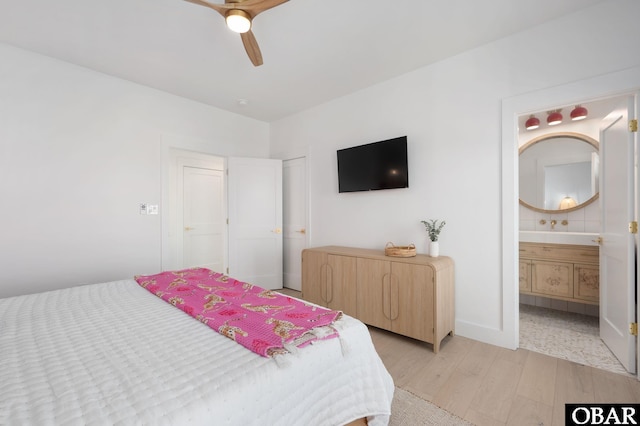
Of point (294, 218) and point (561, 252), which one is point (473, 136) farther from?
point (294, 218)

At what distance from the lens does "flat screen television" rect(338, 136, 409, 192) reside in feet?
9.48

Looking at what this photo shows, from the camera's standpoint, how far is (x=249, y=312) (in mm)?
1434

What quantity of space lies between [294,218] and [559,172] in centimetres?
346

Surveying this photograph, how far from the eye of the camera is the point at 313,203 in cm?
389

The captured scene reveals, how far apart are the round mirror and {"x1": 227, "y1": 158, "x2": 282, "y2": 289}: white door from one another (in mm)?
3352

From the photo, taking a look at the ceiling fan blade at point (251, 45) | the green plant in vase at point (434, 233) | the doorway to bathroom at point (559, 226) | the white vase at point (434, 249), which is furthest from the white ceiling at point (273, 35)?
the white vase at point (434, 249)

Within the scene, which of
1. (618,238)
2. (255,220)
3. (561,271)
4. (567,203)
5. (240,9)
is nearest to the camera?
(240,9)

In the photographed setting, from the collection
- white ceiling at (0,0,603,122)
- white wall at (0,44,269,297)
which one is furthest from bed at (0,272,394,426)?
white ceiling at (0,0,603,122)

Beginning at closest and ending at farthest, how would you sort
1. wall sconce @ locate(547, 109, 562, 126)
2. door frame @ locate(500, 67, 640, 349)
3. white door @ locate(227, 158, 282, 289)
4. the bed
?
1. the bed
2. door frame @ locate(500, 67, 640, 349)
3. wall sconce @ locate(547, 109, 562, 126)
4. white door @ locate(227, 158, 282, 289)

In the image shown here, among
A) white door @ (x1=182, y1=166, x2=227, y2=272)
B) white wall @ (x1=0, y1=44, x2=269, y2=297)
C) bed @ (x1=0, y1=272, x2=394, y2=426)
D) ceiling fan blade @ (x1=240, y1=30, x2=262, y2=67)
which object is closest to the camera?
bed @ (x1=0, y1=272, x2=394, y2=426)

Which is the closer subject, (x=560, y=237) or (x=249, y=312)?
(x=249, y=312)

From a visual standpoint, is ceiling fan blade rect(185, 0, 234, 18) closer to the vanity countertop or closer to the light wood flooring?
the light wood flooring

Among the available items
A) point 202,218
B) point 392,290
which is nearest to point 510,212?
point 392,290

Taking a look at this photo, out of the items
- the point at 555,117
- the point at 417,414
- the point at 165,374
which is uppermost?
the point at 555,117
